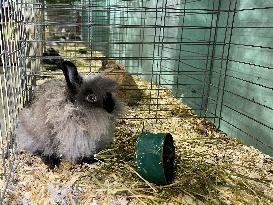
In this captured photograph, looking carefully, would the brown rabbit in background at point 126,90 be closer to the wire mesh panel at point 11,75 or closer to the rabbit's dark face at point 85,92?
the wire mesh panel at point 11,75

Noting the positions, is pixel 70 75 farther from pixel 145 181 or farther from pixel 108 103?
pixel 145 181

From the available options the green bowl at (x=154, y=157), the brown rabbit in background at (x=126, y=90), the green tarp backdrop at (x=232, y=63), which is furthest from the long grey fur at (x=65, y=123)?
the brown rabbit in background at (x=126, y=90)

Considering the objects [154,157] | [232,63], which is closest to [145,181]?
[154,157]

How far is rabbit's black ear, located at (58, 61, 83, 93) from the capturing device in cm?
238

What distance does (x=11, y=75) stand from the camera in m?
2.50

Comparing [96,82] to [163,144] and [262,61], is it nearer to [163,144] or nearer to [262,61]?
[163,144]

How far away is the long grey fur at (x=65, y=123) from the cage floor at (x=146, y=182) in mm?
171

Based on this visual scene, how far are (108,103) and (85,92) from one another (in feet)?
0.64

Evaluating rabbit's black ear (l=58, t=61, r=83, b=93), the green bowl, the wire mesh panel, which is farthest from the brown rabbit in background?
the green bowl

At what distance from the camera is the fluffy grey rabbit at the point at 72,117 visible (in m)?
2.41

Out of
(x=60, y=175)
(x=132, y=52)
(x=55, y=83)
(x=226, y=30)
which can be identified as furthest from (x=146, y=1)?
(x=60, y=175)

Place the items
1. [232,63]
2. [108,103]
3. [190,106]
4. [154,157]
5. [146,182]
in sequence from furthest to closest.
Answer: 1. [190,106]
2. [232,63]
3. [108,103]
4. [146,182]
5. [154,157]

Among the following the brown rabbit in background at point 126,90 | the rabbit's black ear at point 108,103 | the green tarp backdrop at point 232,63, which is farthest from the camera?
the brown rabbit in background at point 126,90

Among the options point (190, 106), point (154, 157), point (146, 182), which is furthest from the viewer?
point (190, 106)
